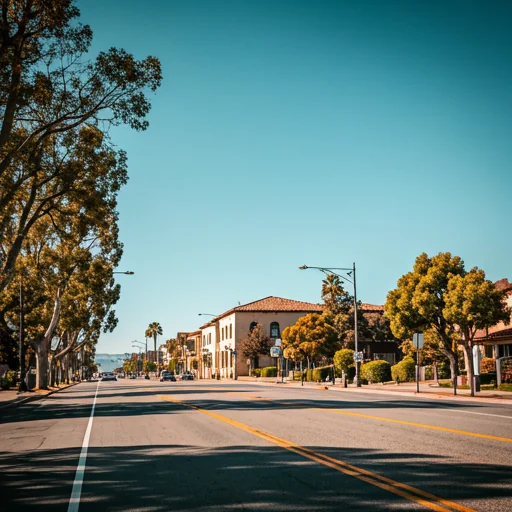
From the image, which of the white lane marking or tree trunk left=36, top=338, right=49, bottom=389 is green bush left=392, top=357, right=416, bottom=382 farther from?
the white lane marking

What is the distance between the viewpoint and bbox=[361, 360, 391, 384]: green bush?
50500 mm

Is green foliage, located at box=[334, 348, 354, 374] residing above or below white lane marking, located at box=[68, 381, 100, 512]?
above

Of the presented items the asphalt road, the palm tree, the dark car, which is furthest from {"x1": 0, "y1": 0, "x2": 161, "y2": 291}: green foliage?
the palm tree

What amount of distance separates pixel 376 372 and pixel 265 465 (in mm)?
42598

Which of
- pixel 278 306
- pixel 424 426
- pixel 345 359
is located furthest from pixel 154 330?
pixel 424 426

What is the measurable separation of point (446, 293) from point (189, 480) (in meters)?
28.2

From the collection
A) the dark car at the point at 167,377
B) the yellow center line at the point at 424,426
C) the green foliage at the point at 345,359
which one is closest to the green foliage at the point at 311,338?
the green foliage at the point at 345,359

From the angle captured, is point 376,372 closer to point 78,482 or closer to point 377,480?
point 377,480

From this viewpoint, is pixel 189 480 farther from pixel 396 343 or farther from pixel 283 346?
pixel 396 343

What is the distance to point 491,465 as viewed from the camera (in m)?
9.02

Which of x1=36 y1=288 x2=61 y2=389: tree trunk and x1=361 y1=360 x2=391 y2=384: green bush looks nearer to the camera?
Answer: x1=36 y1=288 x2=61 y2=389: tree trunk

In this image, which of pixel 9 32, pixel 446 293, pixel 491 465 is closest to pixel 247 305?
pixel 446 293

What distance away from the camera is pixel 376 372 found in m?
50.5

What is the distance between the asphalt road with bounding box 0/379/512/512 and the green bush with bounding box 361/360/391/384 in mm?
33893
